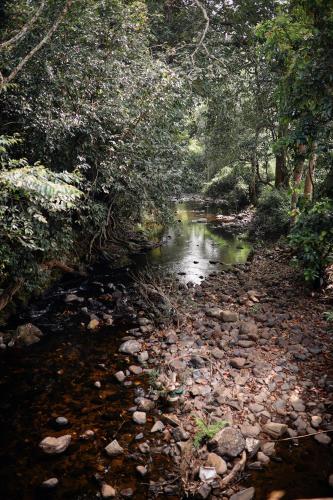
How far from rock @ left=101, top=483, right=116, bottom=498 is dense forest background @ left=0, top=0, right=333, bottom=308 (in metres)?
4.16

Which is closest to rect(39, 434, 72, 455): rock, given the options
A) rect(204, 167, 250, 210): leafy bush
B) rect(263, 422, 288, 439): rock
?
rect(263, 422, 288, 439): rock

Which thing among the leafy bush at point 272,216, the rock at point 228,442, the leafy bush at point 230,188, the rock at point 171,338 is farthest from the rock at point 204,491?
the leafy bush at point 230,188

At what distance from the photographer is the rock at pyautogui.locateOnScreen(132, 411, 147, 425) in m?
5.43

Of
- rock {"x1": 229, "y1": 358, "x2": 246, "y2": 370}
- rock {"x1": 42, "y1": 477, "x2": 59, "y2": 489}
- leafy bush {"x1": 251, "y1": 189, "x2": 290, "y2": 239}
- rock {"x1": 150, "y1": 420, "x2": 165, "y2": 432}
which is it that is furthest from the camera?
leafy bush {"x1": 251, "y1": 189, "x2": 290, "y2": 239}

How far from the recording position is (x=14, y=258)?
288 inches

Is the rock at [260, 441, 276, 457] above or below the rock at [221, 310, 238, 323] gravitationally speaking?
below

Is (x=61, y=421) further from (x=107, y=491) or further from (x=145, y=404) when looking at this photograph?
(x=107, y=491)

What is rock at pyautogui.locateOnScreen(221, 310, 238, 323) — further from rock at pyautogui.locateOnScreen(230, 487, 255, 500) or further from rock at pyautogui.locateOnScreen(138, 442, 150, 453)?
rock at pyautogui.locateOnScreen(230, 487, 255, 500)

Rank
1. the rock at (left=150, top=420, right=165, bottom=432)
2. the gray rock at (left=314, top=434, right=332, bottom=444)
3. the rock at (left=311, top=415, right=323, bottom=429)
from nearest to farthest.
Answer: the gray rock at (left=314, top=434, right=332, bottom=444) < the rock at (left=311, top=415, right=323, bottom=429) < the rock at (left=150, top=420, right=165, bottom=432)

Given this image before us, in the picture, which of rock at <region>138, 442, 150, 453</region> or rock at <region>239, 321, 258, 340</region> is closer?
rock at <region>138, 442, 150, 453</region>

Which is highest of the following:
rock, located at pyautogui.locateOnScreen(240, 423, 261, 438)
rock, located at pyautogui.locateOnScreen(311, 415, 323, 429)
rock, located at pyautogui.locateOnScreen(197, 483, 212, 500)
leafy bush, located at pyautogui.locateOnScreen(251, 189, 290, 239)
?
leafy bush, located at pyautogui.locateOnScreen(251, 189, 290, 239)

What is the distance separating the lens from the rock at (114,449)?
4.80 metres

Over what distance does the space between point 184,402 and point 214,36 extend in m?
14.9

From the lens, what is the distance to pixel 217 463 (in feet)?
14.6
